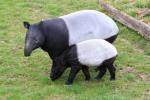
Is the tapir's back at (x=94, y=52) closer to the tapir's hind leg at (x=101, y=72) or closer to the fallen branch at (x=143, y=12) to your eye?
the tapir's hind leg at (x=101, y=72)

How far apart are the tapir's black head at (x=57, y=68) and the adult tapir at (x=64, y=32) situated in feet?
0.48

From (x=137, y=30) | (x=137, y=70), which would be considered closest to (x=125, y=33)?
(x=137, y=30)

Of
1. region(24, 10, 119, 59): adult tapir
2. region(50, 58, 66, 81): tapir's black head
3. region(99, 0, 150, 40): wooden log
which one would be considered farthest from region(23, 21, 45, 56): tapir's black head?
region(99, 0, 150, 40): wooden log

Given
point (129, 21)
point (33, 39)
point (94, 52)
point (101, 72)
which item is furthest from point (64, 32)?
point (129, 21)

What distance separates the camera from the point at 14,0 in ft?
47.3

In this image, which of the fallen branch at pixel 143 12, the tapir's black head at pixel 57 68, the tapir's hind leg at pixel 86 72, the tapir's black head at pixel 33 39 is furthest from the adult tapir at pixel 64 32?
the fallen branch at pixel 143 12

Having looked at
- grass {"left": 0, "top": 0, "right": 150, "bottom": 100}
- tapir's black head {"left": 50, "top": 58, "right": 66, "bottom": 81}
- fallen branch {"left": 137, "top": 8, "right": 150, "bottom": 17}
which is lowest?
fallen branch {"left": 137, "top": 8, "right": 150, "bottom": 17}

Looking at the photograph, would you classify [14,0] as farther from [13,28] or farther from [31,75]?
[31,75]

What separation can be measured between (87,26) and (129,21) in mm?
3547

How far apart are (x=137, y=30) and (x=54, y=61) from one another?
139 inches

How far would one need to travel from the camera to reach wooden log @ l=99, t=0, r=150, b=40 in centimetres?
1014

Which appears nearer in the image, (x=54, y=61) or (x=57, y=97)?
(x=57, y=97)

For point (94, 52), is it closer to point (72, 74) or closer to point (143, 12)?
point (72, 74)

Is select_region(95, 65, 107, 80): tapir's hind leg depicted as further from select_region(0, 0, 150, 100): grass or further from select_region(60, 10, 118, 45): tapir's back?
select_region(60, 10, 118, 45): tapir's back
